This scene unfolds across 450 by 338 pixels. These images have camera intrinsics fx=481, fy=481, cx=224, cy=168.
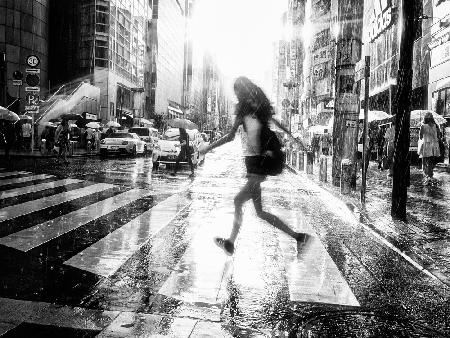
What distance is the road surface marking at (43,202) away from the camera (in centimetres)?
782

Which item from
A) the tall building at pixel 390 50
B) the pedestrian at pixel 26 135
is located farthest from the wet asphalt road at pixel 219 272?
the pedestrian at pixel 26 135

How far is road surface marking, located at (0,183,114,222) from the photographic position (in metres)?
7.82

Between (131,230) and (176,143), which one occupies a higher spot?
(176,143)

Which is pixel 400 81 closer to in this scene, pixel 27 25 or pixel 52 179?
pixel 52 179

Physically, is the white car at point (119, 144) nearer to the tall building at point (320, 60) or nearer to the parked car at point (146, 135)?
the parked car at point (146, 135)

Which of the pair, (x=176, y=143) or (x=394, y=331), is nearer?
(x=394, y=331)

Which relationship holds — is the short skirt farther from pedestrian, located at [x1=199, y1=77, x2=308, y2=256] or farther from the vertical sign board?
the vertical sign board

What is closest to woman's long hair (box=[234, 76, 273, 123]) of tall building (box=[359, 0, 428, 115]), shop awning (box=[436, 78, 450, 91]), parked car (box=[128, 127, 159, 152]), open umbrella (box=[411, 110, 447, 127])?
tall building (box=[359, 0, 428, 115])

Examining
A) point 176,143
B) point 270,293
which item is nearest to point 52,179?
point 176,143

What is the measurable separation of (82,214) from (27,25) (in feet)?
158

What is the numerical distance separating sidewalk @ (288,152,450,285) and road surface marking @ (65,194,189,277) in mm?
3254

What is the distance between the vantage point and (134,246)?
588 centimetres

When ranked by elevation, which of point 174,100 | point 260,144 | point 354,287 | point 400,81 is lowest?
point 354,287

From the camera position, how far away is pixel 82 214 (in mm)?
7992
